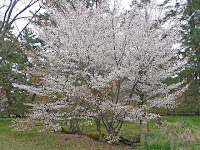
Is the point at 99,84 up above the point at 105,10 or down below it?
below

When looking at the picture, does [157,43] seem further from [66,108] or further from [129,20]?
[66,108]

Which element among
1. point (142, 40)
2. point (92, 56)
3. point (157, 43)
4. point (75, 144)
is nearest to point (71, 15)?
point (92, 56)

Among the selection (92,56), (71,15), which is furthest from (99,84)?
(71,15)

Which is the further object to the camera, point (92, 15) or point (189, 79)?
point (189, 79)

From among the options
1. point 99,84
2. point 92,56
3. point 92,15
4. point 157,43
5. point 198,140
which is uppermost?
point 92,15

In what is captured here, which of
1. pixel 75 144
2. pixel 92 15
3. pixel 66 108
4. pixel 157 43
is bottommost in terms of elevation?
pixel 75 144

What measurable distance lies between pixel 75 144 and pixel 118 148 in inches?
66.8

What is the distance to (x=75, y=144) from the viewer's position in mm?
7102

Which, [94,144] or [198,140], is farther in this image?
[94,144]

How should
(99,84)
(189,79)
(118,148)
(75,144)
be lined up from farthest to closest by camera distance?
(189,79), (75,144), (118,148), (99,84)

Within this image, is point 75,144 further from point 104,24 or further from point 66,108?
point 104,24

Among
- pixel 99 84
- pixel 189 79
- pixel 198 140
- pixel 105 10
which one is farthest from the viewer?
pixel 189 79

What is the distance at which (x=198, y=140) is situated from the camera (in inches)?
203

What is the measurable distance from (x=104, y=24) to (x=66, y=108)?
3881mm
